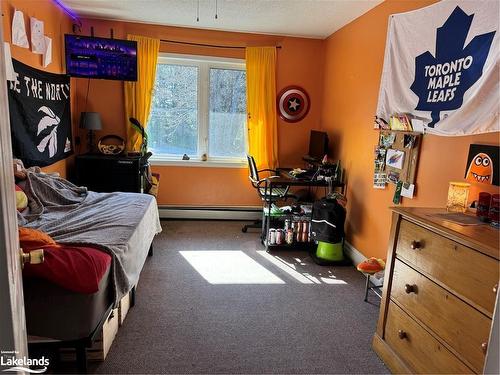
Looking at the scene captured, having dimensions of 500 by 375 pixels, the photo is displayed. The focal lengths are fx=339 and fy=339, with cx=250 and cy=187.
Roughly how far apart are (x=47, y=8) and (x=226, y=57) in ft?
6.66

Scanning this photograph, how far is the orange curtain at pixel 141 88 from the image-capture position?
13.8 feet

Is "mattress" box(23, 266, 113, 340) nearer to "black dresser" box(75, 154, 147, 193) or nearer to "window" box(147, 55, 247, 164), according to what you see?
"black dresser" box(75, 154, 147, 193)

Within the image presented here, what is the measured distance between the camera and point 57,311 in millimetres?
1618

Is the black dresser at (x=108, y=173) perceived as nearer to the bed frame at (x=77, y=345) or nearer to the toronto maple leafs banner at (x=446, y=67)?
the bed frame at (x=77, y=345)

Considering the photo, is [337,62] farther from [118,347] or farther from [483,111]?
[118,347]

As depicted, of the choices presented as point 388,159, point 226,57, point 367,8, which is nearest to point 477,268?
point 388,159

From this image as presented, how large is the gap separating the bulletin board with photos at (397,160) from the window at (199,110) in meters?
2.16

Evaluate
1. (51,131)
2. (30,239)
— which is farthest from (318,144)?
(30,239)

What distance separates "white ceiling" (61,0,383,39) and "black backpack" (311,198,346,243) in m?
1.93

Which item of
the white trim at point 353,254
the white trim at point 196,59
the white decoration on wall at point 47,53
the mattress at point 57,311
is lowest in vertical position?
the white trim at point 353,254

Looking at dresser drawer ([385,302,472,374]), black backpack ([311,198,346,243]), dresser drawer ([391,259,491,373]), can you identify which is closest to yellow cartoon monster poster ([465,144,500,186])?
dresser drawer ([391,259,491,373])

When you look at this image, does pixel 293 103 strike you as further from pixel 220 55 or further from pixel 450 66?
pixel 450 66

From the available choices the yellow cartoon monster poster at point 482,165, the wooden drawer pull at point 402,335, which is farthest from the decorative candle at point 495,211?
the wooden drawer pull at point 402,335

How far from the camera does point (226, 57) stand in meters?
4.47
